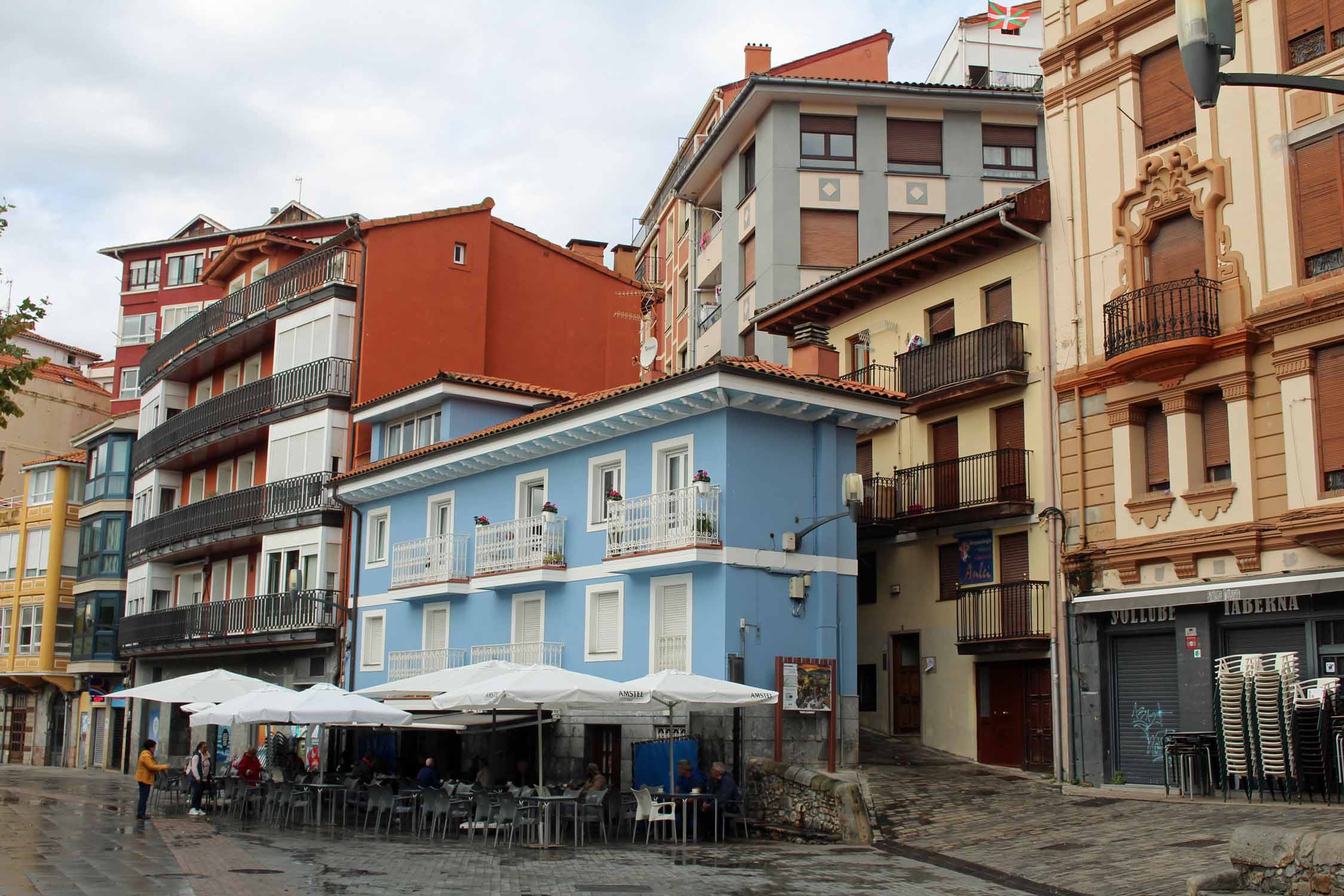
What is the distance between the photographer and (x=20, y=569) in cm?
5494

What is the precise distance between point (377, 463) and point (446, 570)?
4.40m

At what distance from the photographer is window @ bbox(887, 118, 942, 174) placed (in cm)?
3666

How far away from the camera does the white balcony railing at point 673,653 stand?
73.2 feet

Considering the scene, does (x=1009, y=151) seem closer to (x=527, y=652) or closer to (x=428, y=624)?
(x=428, y=624)

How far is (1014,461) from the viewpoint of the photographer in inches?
984

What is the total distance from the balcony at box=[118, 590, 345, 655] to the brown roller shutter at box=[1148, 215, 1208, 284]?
67.9ft

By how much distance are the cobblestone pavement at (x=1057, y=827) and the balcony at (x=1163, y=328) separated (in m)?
6.70

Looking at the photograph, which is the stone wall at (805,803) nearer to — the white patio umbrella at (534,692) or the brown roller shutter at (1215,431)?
the white patio umbrella at (534,692)

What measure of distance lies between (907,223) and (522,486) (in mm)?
15077

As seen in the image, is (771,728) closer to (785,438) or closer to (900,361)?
(785,438)

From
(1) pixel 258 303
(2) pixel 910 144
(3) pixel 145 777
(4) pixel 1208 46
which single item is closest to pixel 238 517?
(1) pixel 258 303

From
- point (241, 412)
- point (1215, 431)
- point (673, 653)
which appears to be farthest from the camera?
point (241, 412)

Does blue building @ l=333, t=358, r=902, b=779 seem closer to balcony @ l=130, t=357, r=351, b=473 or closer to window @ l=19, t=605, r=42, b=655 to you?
balcony @ l=130, t=357, r=351, b=473

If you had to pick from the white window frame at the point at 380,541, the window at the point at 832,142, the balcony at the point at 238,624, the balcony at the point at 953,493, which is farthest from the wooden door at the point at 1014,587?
the balcony at the point at 238,624
